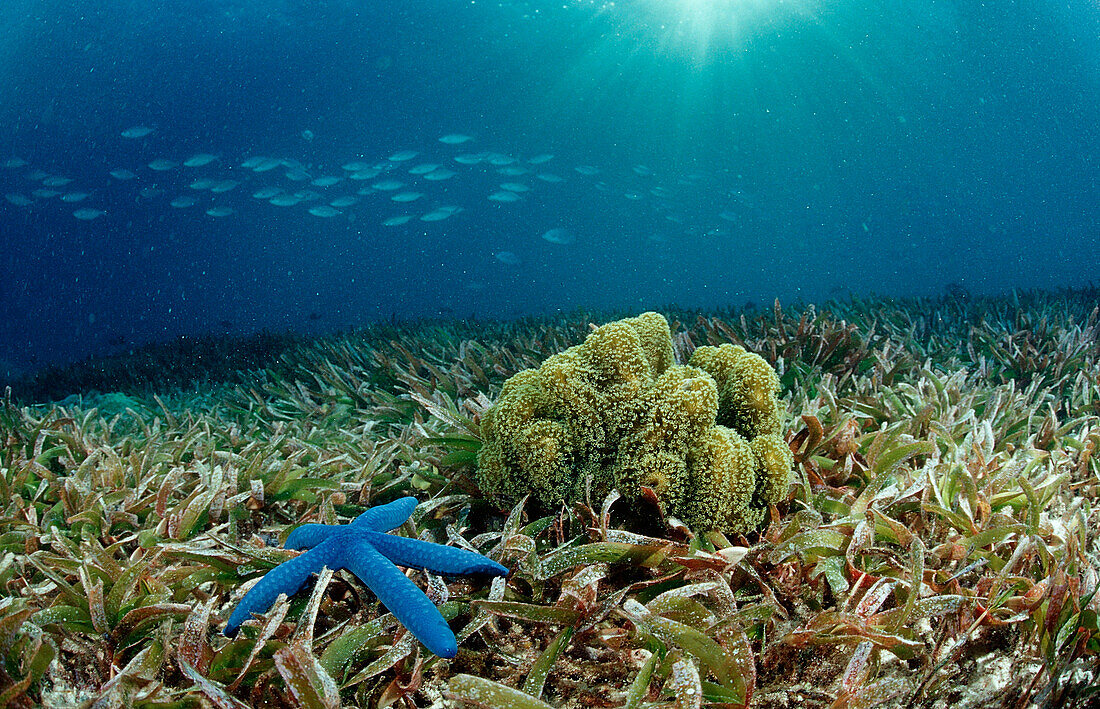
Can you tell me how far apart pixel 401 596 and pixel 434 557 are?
7.6 inches

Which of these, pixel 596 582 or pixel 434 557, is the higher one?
pixel 434 557

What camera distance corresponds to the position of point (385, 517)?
5.89 ft

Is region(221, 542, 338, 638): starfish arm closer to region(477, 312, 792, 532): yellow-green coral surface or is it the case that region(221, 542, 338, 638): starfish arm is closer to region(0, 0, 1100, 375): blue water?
region(477, 312, 792, 532): yellow-green coral surface

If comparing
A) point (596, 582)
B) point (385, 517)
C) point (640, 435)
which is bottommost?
point (596, 582)

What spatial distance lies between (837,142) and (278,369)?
82.5 m

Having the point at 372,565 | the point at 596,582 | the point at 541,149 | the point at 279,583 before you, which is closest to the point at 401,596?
the point at 372,565

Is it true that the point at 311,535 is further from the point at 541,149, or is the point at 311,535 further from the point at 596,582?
the point at 541,149

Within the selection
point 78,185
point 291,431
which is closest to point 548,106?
point 78,185

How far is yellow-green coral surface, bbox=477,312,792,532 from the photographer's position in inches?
72.9

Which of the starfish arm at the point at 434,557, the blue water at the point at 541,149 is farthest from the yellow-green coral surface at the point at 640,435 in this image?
the blue water at the point at 541,149

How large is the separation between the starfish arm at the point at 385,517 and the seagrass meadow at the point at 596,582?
0.19 metres

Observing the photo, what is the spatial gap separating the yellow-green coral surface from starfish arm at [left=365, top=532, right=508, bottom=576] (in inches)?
18.1

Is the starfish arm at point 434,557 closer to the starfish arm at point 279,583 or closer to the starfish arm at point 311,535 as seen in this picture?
the starfish arm at point 279,583

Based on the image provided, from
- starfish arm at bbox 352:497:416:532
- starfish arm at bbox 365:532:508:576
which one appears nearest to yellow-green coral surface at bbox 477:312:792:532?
starfish arm at bbox 352:497:416:532
